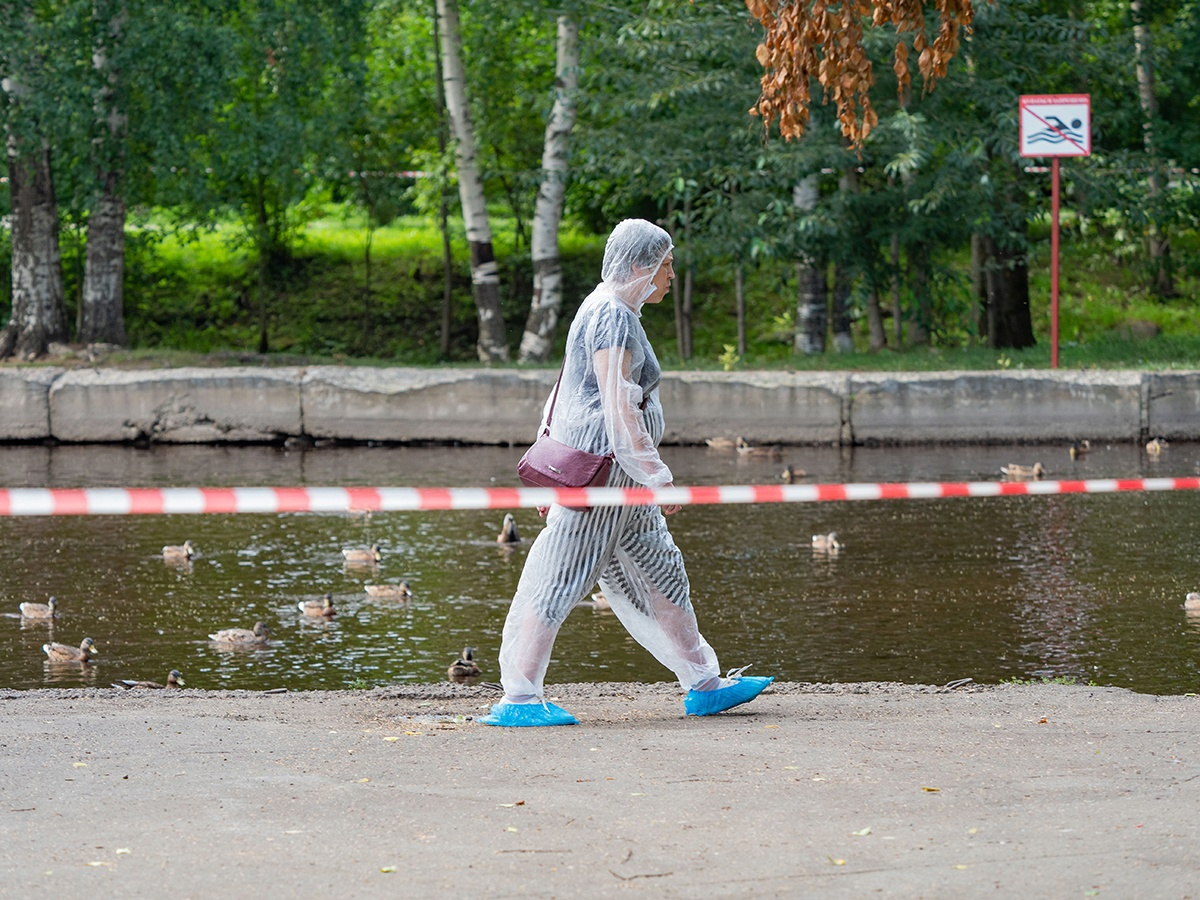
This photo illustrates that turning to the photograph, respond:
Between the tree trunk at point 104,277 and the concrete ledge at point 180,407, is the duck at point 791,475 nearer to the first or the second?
the concrete ledge at point 180,407

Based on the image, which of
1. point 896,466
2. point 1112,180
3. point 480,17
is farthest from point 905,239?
point 480,17

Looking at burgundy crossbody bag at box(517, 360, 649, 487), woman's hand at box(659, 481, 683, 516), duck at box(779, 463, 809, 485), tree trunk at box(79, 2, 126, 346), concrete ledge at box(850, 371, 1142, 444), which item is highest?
tree trunk at box(79, 2, 126, 346)

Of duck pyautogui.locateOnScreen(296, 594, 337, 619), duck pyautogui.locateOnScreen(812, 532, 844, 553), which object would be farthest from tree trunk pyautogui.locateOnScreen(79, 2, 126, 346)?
duck pyautogui.locateOnScreen(296, 594, 337, 619)

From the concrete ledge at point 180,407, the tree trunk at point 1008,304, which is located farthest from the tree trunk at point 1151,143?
the concrete ledge at point 180,407

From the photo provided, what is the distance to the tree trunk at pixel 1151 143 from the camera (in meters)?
20.4

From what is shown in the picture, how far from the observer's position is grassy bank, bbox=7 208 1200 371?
26.8 meters

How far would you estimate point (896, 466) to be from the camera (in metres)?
15.5

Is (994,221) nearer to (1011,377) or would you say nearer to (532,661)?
(1011,377)

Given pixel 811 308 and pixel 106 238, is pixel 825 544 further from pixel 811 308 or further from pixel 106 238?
pixel 106 238

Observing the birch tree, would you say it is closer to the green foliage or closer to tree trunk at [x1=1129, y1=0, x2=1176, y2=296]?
the green foliage

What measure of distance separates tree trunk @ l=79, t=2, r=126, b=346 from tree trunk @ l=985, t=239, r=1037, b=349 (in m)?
11.2

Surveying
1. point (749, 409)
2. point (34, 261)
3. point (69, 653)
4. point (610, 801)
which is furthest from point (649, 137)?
point (610, 801)

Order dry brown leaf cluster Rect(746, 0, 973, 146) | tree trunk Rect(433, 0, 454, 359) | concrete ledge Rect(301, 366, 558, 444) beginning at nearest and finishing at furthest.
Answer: dry brown leaf cluster Rect(746, 0, 973, 146) → concrete ledge Rect(301, 366, 558, 444) → tree trunk Rect(433, 0, 454, 359)

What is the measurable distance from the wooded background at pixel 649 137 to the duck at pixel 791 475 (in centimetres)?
402
